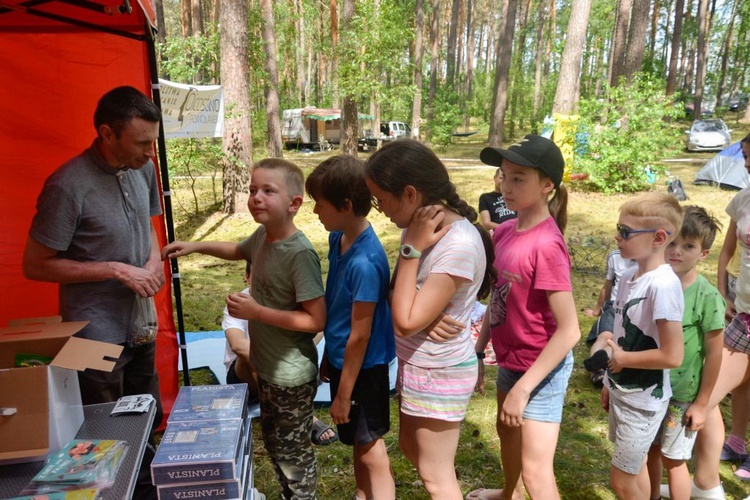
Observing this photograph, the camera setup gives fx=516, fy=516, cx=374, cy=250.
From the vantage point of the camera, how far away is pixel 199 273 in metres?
6.95

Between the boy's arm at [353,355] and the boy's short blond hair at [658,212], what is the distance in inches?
42.1

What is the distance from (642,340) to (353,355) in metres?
1.13

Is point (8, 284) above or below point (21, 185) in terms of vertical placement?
below

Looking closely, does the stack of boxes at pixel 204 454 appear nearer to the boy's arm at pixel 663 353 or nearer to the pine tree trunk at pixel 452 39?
the boy's arm at pixel 663 353

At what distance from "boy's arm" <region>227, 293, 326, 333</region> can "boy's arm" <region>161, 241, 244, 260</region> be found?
1.60ft

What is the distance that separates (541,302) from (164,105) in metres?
6.35

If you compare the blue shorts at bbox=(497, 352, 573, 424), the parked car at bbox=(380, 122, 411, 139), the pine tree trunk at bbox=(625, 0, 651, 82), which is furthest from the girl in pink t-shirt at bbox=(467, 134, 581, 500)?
the parked car at bbox=(380, 122, 411, 139)

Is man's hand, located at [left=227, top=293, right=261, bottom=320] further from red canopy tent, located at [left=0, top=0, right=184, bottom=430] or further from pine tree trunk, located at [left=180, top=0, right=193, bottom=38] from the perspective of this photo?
pine tree trunk, located at [left=180, top=0, right=193, bottom=38]

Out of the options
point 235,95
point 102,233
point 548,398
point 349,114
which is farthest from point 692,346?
point 349,114

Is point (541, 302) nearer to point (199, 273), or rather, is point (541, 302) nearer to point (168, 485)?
point (168, 485)

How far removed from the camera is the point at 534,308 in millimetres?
1928

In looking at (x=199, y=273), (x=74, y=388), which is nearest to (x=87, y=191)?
(x=74, y=388)

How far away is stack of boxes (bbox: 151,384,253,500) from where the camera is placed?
1543mm

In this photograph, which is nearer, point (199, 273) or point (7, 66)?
point (7, 66)
